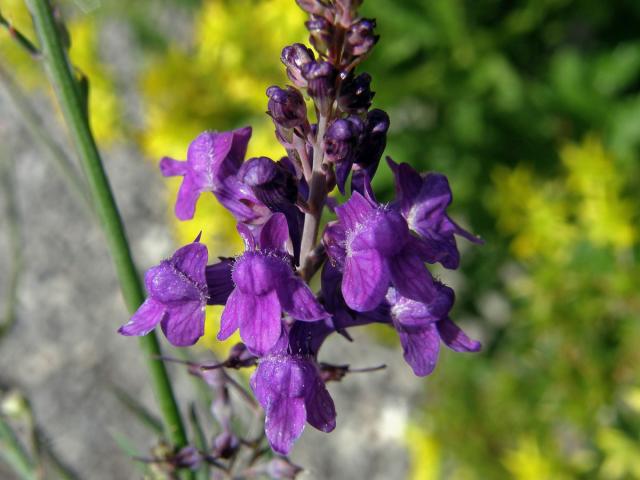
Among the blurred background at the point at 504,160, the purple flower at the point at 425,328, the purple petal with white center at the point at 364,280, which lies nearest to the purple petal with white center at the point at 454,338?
the purple flower at the point at 425,328

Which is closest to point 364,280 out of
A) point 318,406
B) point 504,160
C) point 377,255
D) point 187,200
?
point 377,255

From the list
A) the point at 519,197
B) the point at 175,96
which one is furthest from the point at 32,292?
the point at 519,197

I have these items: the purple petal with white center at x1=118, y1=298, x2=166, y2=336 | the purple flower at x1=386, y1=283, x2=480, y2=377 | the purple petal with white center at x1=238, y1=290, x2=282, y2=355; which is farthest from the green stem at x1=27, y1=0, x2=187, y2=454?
the purple flower at x1=386, y1=283, x2=480, y2=377

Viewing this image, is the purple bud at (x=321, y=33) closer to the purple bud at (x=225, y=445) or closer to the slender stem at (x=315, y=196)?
the slender stem at (x=315, y=196)

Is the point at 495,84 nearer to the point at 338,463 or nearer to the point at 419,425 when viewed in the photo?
the point at 419,425

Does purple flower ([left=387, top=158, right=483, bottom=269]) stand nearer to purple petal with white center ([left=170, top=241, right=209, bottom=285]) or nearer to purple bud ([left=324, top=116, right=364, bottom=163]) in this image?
purple bud ([left=324, top=116, right=364, bottom=163])

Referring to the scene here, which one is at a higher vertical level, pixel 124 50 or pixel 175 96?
pixel 175 96
